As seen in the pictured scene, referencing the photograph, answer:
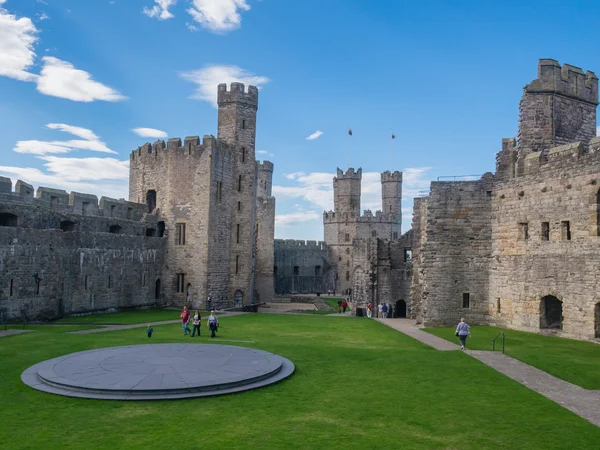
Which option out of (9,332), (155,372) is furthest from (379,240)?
(155,372)

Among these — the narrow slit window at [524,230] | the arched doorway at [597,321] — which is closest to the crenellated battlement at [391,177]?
the narrow slit window at [524,230]

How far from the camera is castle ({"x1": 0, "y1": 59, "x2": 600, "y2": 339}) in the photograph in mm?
23703

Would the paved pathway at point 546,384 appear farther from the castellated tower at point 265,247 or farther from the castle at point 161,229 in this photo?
the castellated tower at point 265,247

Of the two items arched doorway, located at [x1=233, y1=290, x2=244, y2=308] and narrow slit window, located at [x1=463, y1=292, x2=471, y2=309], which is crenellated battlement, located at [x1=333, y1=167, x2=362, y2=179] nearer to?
arched doorway, located at [x1=233, y1=290, x2=244, y2=308]

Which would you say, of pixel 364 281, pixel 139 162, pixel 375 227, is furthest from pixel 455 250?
pixel 375 227

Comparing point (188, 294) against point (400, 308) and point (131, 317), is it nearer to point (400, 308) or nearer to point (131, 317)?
point (131, 317)

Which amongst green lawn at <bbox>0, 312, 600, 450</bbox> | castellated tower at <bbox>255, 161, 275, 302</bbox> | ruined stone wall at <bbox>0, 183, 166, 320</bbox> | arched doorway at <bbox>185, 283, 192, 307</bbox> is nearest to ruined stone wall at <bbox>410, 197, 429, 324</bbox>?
green lawn at <bbox>0, 312, 600, 450</bbox>

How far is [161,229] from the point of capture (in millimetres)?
39656

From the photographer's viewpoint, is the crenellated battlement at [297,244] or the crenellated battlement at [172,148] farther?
the crenellated battlement at [297,244]

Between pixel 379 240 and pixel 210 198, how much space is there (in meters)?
12.2

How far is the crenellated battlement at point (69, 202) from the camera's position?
28.3 m

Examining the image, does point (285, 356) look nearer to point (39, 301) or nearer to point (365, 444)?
point (365, 444)

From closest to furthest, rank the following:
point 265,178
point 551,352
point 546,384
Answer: point 546,384, point 551,352, point 265,178

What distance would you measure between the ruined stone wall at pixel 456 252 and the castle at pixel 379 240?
0.05m
